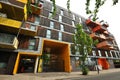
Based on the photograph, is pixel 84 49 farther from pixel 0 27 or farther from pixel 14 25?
pixel 0 27

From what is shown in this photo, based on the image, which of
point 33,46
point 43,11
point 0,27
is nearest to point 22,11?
point 0,27

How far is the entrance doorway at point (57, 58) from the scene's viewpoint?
2272 cm

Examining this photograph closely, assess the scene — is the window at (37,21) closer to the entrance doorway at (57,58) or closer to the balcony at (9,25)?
the entrance doorway at (57,58)

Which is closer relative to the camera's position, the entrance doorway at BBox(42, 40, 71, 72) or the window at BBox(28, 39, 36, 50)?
the window at BBox(28, 39, 36, 50)

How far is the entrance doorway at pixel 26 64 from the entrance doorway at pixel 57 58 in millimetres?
3070

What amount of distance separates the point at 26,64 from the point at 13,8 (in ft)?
34.2

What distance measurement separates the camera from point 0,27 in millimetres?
16031

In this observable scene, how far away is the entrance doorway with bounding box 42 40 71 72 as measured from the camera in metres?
22.7

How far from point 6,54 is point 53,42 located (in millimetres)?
9101

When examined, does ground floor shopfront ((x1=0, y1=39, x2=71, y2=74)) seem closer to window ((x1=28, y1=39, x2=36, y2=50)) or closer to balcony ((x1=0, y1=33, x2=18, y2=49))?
window ((x1=28, y1=39, x2=36, y2=50))

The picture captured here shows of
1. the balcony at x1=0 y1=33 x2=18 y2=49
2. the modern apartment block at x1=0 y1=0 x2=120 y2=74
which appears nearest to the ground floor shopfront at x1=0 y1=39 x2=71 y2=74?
the modern apartment block at x1=0 y1=0 x2=120 y2=74

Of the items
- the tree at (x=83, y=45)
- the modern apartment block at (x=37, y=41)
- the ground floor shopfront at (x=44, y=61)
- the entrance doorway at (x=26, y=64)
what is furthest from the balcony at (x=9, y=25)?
the tree at (x=83, y=45)

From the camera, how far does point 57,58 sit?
2722 cm

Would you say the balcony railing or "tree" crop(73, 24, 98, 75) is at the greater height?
the balcony railing
